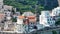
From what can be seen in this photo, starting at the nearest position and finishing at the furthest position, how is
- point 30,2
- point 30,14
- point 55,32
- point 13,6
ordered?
1. point 55,32
2. point 30,14
3. point 13,6
4. point 30,2

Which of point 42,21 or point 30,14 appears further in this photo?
point 30,14

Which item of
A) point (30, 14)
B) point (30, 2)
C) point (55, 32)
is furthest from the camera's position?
point (30, 2)

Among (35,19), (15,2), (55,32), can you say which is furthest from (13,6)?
(55,32)

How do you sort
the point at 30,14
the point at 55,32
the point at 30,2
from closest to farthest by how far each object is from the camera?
the point at 55,32, the point at 30,14, the point at 30,2

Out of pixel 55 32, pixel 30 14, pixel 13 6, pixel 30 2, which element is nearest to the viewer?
pixel 55 32

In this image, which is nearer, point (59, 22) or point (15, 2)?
point (59, 22)

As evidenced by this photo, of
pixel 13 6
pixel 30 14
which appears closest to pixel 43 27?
pixel 30 14

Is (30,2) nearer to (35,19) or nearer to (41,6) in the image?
(41,6)

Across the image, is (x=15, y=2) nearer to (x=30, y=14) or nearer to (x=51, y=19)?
(x=30, y=14)
